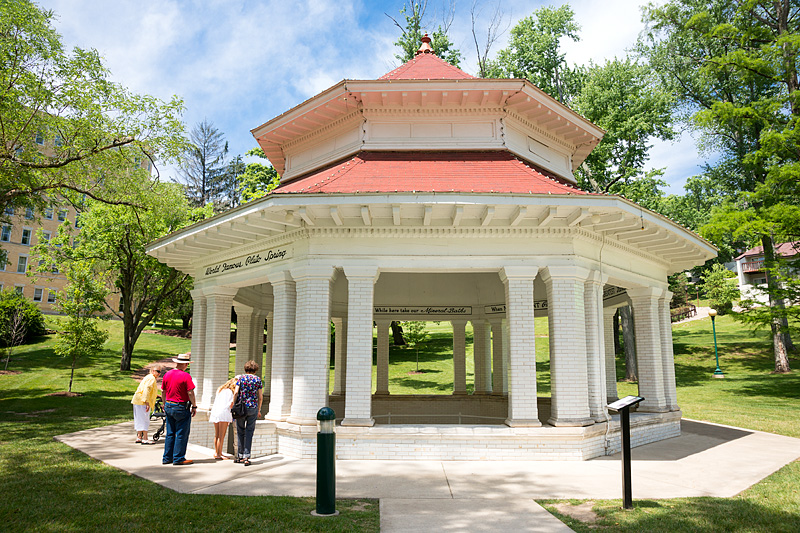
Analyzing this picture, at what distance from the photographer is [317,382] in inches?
382

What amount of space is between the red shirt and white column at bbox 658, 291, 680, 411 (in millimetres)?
11738

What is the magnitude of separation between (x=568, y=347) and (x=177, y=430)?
7583 millimetres

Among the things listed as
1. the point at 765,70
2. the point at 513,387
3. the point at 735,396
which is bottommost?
the point at 735,396

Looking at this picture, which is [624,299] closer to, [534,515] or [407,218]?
[407,218]

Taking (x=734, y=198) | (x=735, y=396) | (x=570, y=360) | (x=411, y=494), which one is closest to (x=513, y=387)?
(x=570, y=360)

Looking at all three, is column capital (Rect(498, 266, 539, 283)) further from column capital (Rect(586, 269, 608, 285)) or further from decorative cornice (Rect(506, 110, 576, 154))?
decorative cornice (Rect(506, 110, 576, 154))

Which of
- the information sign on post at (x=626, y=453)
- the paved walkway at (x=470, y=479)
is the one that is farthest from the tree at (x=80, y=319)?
the information sign on post at (x=626, y=453)

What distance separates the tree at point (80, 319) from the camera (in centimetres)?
2278

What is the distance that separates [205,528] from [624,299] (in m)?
13.2

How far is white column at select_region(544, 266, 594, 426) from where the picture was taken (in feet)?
31.9

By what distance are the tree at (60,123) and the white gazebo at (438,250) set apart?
5.89m

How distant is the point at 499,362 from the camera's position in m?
17.7

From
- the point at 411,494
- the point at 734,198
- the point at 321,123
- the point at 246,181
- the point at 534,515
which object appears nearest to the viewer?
the point at 534,515

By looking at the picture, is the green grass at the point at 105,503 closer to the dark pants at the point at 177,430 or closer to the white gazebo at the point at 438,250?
the dark pants at the point at 177,430
